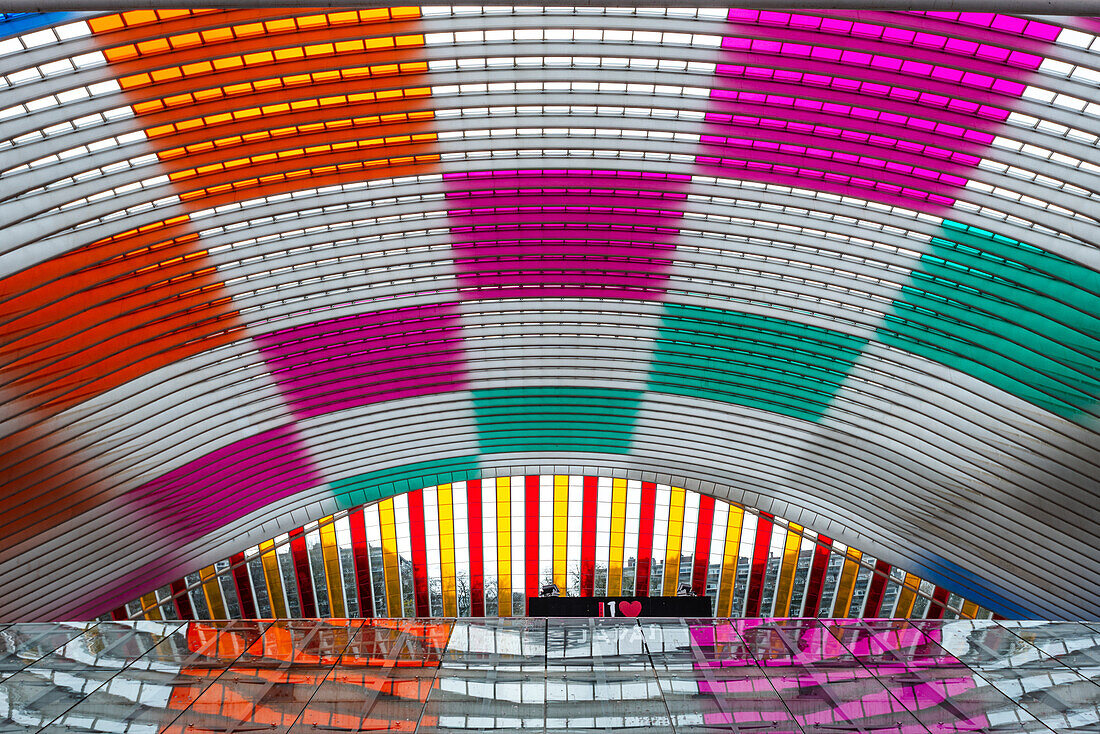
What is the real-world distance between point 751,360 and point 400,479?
17.6 m

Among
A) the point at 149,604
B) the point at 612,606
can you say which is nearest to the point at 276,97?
the point at 612,606

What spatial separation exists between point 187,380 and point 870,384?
77.7 ft

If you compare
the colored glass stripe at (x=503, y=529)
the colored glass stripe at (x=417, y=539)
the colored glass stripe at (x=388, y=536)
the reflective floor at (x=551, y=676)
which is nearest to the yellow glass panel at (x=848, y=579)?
the colored glass stripe at (x=503, y=529)

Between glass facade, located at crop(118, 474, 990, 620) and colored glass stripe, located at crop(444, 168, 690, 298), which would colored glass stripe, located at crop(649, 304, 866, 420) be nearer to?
colored glass stripe, located at crop(444, 168, 690, 298)

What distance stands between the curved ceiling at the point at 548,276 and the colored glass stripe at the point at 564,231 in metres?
0.11

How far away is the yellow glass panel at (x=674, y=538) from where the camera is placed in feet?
156

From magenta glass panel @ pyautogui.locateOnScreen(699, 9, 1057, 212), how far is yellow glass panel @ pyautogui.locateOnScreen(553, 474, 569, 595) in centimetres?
2426

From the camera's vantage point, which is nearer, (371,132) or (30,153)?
(30,153)

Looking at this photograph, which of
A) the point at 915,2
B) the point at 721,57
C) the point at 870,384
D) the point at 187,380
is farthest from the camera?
the point at 870,384

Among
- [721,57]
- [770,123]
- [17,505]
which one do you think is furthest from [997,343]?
Result: [17,505]

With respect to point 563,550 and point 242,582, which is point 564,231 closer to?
point 563,550

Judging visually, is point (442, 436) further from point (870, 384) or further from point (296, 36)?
point (296, 36)

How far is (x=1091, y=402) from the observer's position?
2930cm

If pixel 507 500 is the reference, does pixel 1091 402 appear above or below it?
below
